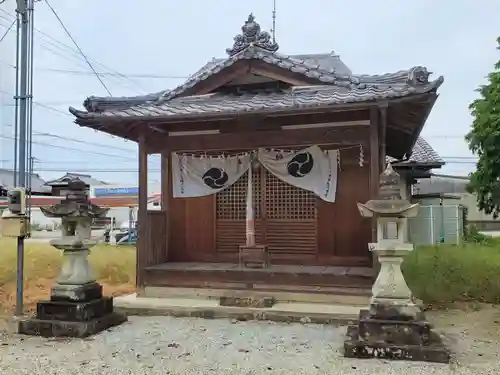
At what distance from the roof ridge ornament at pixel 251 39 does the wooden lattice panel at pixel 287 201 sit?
7.91 ft

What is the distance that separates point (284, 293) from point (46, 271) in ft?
19.9

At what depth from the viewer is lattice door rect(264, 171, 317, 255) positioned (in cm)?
980

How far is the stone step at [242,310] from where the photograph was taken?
7.79m

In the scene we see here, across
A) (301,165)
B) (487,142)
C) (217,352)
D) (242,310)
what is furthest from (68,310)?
(487,142)

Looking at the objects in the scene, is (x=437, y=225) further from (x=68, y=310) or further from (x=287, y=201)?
A: (x=68, y=310)

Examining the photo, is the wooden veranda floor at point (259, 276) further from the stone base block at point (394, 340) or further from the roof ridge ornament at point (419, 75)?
the roof ridge ornament at point (419, 75)

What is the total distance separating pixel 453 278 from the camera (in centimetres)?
984

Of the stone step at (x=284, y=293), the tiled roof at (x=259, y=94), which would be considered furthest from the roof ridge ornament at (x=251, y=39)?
the stone step at (x=284, y=293)

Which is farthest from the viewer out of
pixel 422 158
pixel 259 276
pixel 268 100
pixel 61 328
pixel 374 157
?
pixel 422 158

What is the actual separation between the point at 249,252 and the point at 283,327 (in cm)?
181

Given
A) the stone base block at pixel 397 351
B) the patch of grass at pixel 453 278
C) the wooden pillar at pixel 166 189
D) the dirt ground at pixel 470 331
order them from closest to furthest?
the stone base block at pixel 397 351
the dirt ground at pixel 470 331
the patch of grass at pixel 453 278
the wooden pillar at pixel 166 189

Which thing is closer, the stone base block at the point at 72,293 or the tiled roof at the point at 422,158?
the stone base block at the point at 72,293

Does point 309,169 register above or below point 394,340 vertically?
above

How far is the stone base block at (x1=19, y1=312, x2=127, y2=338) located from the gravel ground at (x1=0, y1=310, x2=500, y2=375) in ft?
0.55
